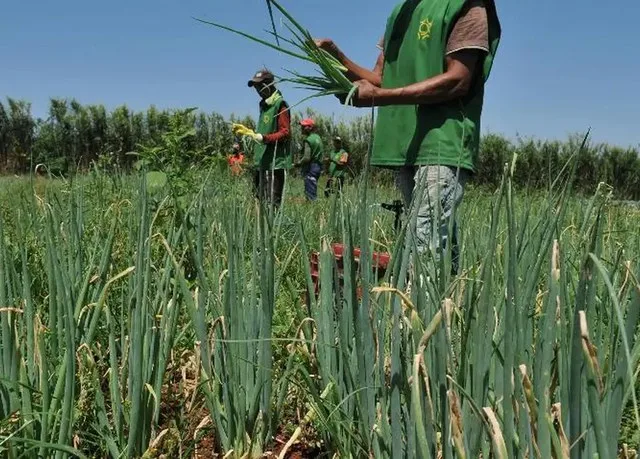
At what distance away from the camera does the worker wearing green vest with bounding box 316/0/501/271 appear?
1701 millimetres

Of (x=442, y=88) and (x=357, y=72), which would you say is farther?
(x=357, y=72)

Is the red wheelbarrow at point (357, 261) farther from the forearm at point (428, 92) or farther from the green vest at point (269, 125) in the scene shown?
the green vest at point (269, 125)

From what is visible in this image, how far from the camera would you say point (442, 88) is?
5.58 feet

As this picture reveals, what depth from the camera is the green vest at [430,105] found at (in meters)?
1.78

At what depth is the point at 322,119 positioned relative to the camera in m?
17.4

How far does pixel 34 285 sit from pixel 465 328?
136 cm

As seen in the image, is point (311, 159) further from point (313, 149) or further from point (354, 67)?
point (354, 67)

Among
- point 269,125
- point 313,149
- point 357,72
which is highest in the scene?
point 313,149

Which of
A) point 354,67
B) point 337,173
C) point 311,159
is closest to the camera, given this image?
point 354,67

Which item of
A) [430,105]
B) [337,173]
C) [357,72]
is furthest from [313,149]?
[430,105]

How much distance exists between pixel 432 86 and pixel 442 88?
3cm

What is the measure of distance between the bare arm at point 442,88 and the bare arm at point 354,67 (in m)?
0.20

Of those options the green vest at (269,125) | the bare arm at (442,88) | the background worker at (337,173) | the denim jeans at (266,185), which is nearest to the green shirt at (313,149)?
the background worker at (337,173)

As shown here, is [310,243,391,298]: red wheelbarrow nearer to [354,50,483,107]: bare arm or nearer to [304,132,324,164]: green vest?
[354,50,483,107]: bare arm
